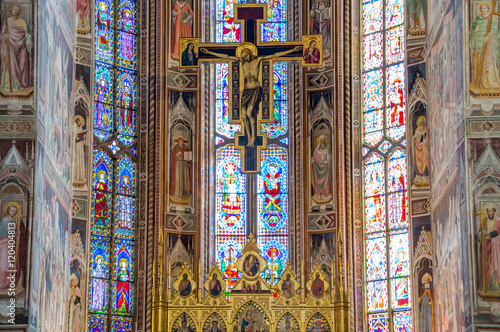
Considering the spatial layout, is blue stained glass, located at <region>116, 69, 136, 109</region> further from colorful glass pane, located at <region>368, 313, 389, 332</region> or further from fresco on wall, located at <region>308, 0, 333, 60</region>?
colorful glass pane, located at <region>368, 313, 389, 332</region>

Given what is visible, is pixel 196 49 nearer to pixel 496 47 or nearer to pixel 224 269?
pixel 224 269

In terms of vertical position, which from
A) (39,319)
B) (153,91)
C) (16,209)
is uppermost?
(153,91)

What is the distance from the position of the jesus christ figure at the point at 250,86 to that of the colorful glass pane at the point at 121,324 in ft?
13.3

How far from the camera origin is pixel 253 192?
23953mm

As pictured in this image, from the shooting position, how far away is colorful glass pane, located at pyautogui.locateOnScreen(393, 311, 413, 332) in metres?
21.8

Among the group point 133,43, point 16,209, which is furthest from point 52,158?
point 133,43

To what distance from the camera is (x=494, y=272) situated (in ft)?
52.5

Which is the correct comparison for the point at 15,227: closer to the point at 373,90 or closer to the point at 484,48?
the point at 484,48

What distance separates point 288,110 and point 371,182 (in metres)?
2.35

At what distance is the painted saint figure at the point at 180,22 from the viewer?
24.1m

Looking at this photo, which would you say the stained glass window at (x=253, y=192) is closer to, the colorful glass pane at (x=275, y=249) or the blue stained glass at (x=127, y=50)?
the colorful glass pane at (x=275, y=249)

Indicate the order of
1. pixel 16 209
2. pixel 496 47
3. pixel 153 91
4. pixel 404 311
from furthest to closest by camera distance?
pixel 153 91, pixel 404 311, pixel 496 47, pixel 16 209

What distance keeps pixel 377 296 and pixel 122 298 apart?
4.72 m

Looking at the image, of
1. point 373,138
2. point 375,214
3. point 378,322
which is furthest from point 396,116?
point 378,322
